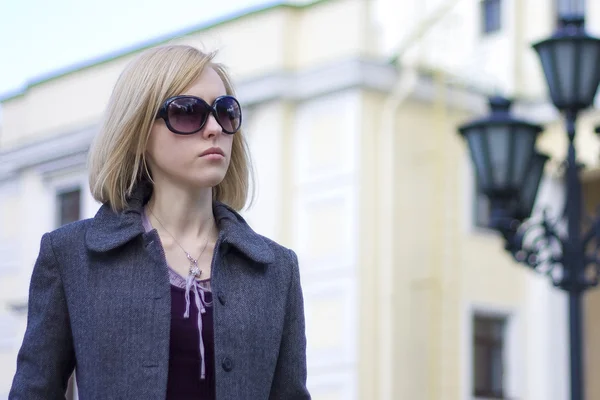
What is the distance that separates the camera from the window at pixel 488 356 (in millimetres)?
18766

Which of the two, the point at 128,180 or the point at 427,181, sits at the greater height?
the point at 427,181

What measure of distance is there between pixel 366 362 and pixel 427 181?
253 cm

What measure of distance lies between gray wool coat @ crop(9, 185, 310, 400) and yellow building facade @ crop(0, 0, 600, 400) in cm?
1407

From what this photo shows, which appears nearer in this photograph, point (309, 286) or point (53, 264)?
point (53, 264)

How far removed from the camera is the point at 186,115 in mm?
2609

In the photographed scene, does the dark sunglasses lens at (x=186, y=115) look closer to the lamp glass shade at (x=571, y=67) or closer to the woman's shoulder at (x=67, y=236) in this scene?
the woman's shoulder at (x=67, y=236)

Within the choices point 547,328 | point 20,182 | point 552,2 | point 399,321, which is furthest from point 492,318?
point 20,182

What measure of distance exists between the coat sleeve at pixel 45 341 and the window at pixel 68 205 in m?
17.7

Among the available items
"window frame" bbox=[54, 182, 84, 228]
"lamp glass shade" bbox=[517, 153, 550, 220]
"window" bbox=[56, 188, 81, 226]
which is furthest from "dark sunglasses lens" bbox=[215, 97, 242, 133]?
"window frame" bbox=[54, 182, 84, 228]

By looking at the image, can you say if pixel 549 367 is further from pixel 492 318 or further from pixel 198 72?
pixel 198 72

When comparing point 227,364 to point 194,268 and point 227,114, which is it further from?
point 227,114

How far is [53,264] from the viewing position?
8.59 ft

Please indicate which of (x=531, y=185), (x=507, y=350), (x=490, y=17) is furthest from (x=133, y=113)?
(x=490, y=17)

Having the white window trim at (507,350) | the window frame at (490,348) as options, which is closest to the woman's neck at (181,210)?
the white window trim at (507,350)
